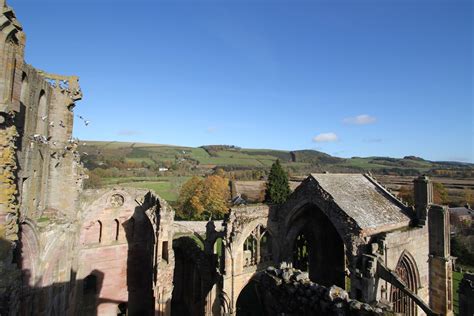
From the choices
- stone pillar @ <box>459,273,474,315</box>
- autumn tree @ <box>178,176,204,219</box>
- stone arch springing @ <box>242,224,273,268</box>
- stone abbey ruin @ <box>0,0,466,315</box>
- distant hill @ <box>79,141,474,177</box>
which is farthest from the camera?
distant hill @ <box>79,141,474,177</box>

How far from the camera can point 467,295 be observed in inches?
416

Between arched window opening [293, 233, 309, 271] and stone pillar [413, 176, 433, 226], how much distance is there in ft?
20.6

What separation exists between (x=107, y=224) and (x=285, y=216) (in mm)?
9659

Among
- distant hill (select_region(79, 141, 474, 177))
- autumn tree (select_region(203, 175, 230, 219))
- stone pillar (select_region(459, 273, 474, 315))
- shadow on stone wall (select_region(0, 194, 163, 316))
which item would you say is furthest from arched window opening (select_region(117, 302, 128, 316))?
distant hill (select_region(79, 141, 474, 177))

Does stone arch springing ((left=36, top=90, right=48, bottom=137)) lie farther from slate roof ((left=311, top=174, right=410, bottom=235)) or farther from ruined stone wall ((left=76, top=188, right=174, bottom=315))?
slate roof ((left=311, top=174, right=410, bottom=235))

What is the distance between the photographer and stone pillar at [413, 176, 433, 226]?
14502 mm

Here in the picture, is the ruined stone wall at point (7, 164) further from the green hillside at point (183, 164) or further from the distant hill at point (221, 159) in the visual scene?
the distant hill at point (221, 159)

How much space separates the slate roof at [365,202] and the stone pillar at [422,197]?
0.59 m

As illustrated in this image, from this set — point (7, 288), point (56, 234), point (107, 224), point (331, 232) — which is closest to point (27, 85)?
point (56, 234)

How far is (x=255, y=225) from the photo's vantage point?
15.9m

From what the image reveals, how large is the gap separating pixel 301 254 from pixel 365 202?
19.1 feet

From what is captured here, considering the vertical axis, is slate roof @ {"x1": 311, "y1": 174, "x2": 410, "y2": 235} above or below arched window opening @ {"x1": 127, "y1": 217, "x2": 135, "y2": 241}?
above

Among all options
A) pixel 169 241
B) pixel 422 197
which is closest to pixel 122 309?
pixel 169 241

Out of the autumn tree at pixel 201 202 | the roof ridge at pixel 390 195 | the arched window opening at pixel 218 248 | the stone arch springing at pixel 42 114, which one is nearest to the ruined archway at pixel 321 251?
the roof ridge at pixel 390 195
